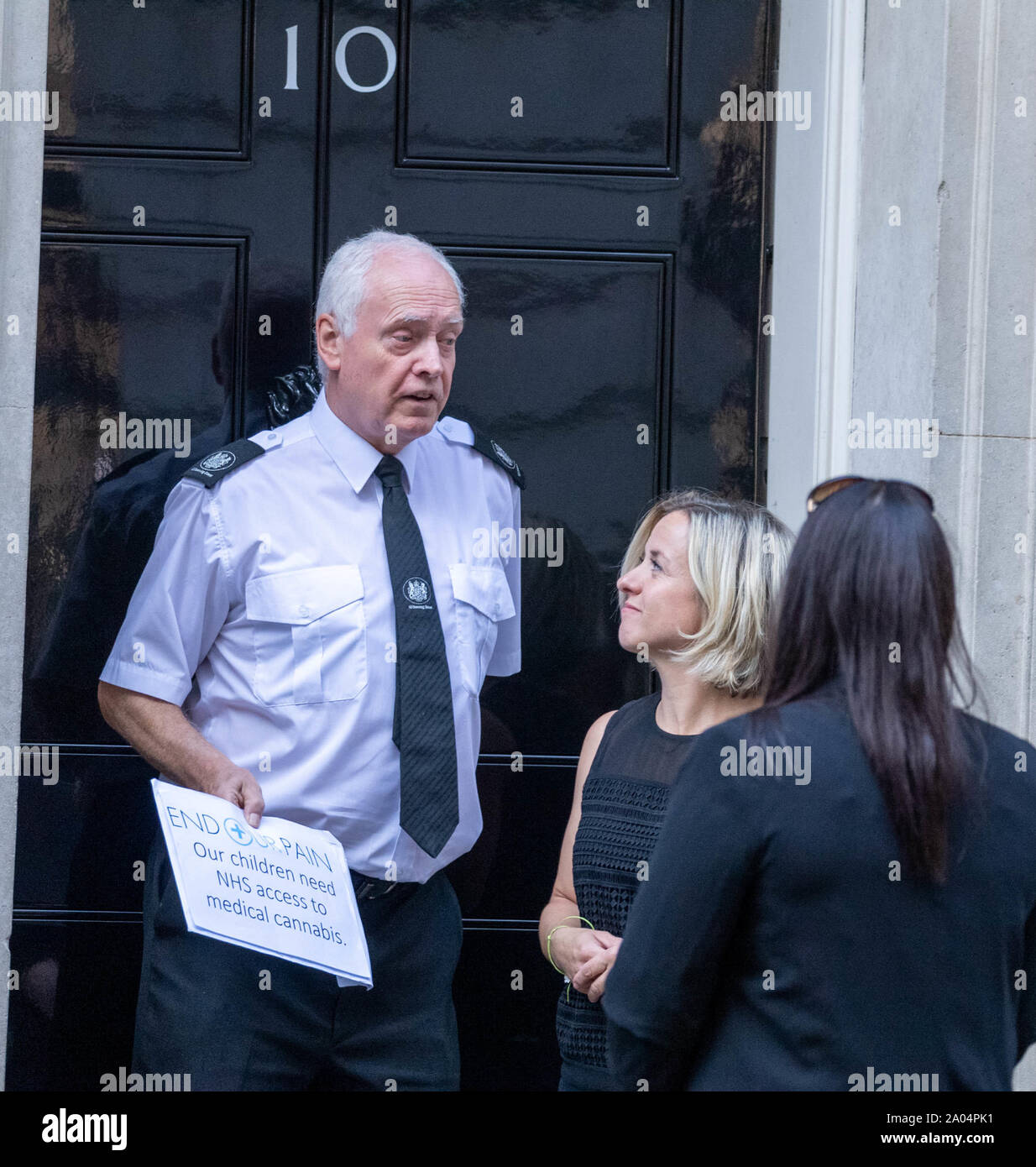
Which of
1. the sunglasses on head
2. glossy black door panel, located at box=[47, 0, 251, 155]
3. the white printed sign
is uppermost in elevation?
glossy black door panel, located at box=[47, 0, 251, 155]

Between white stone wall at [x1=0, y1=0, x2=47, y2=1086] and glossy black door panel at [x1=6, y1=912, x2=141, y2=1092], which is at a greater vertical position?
white stone wall at [x1=0, y1=0, x2=47, y2=1086]

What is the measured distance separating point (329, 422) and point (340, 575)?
0.33m

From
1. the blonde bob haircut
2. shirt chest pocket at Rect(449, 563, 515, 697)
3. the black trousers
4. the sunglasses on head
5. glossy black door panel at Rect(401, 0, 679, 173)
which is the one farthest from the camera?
glossy black door panel at Rect(401, 0, 679, 173)

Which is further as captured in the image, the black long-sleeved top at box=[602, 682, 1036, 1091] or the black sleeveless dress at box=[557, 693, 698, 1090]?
the black sleeveless dress at box=[557, 693, 698, 1090]

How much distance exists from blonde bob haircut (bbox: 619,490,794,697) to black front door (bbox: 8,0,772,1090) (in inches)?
33.9

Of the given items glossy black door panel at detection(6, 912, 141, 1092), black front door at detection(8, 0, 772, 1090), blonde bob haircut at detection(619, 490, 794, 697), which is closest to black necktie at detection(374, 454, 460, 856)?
blonde bob haircut at detection(619, 490, 794, 697)

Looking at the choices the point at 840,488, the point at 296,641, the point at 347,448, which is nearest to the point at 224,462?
the point at 347,448

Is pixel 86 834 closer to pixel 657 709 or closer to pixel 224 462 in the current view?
pixel 224 462

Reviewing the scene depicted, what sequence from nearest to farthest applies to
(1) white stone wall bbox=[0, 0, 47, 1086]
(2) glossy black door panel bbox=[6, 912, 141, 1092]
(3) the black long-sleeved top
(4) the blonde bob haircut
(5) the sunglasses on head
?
Result: (3) the black long-sleeved top → (5) the sunglasses on head → (4) the blonde bob haircut → (1) white stone wall bbox=[0, 0, 47, 1086] → (2) glossy black door panel bbox=[6, 912, 141, 1092]

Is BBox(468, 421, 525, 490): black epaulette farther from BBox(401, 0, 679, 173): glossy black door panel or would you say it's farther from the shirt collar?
BBox(401, 0, 679, 173): glossy black door panel

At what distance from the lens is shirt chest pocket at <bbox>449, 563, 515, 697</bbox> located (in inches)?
113
